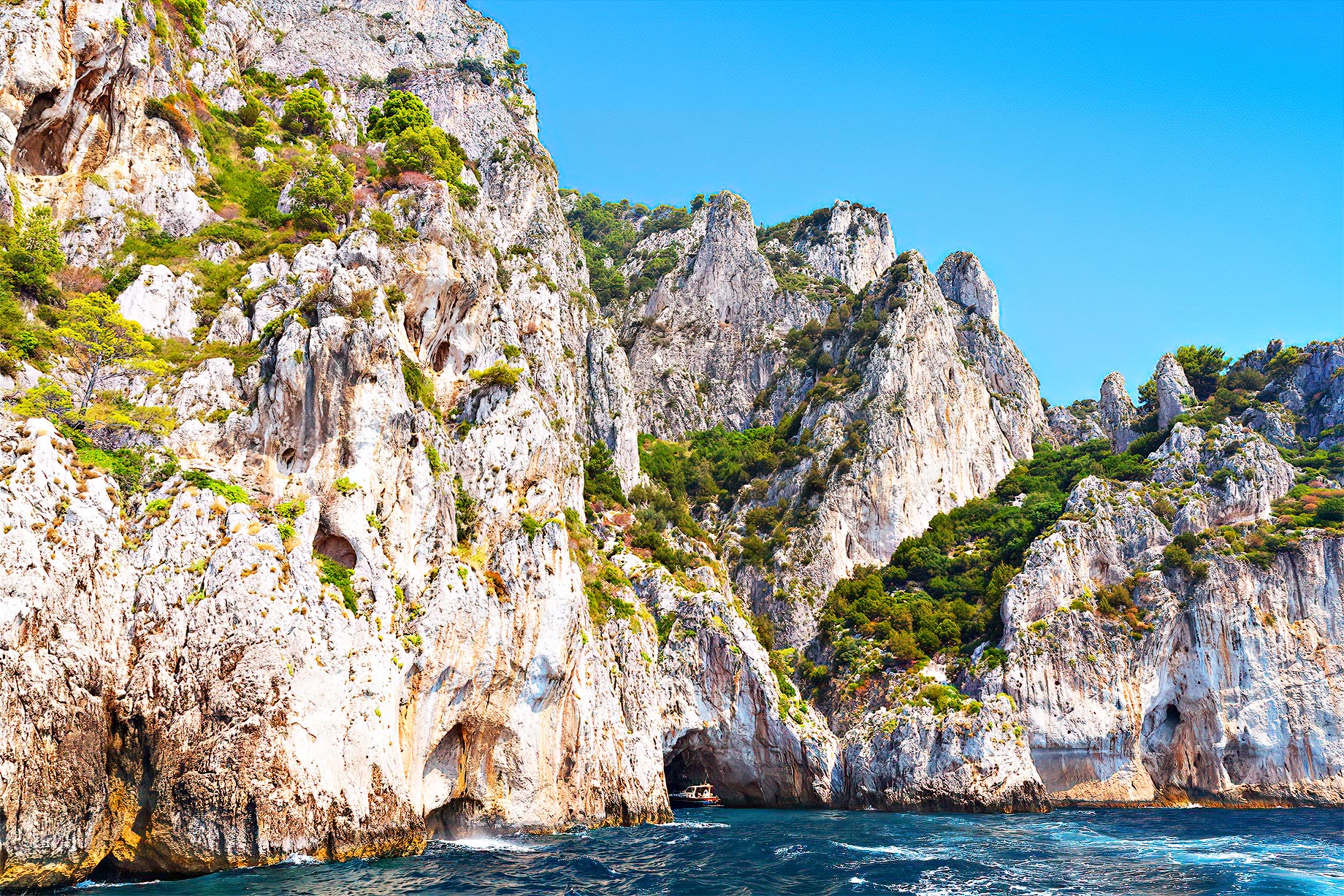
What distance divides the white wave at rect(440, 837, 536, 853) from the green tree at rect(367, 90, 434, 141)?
52.3 metres

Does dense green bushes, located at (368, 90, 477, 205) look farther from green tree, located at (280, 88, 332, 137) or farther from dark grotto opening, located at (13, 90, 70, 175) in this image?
dark grotto opening, located at (13, 90, 70, 175)

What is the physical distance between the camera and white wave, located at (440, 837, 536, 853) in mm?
32344

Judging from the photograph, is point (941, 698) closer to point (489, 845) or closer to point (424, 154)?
point (489, 845)

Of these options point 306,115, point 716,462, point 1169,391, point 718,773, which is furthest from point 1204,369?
point 306,115

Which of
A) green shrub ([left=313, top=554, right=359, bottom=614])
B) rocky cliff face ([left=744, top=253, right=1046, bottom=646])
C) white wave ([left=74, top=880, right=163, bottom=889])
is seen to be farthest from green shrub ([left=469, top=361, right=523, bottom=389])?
rocky cliff face ([left=744, top=253, right=1046, bottom=646])

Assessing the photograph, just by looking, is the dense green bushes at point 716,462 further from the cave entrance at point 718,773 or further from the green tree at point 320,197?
the green tree at point 320,197

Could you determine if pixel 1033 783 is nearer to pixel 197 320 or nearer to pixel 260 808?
pixel 260 808

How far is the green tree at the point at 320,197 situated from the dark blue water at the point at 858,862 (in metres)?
35.9

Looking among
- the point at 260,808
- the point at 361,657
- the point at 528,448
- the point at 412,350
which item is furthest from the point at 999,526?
the point at 260,808

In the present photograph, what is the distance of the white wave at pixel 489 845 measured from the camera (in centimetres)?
3234

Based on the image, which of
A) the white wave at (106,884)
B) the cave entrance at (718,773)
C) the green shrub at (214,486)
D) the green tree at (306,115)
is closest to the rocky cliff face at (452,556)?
the green shrub at (214,486)

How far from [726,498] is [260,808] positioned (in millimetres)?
62334

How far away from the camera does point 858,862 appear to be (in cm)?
3066

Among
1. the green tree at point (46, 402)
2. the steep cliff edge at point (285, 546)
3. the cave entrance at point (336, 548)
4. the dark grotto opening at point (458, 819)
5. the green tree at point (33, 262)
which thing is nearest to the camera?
the steep cliff edge at point (285, 546)
